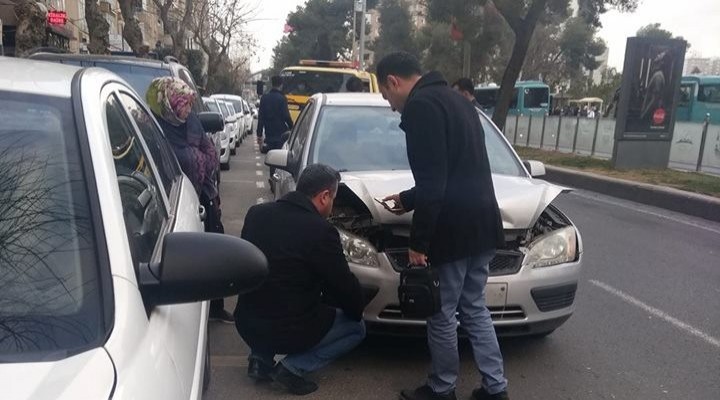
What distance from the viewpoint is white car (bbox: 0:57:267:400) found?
4.80ft

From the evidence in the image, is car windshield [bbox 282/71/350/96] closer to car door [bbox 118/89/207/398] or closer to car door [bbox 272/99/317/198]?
car door [bbox 272/99/317/198]

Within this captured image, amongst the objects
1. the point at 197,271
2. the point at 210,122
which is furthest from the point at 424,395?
the point at 210,122

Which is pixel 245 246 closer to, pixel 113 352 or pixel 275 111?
pixel 113 352

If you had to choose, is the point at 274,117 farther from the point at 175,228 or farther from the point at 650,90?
the point at 175,228

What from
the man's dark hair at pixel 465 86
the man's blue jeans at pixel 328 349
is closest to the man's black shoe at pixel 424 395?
the man's blue jeans at pixel 328 349

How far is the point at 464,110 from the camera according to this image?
3289 millimetres

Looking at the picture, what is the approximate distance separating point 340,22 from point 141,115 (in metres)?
52.8

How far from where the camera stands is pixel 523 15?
73.4ft

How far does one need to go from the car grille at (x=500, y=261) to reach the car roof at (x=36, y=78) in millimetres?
2133

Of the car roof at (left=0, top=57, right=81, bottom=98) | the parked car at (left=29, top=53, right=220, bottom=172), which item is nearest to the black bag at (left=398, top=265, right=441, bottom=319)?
the car roof at (left=0, top=57, right=81, bottom=98)

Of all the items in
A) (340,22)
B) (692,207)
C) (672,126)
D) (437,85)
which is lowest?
(692,207)

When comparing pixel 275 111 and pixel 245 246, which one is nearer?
pixel 245 246

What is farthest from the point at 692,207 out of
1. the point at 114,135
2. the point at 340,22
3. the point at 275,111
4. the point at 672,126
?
the point at 340,22

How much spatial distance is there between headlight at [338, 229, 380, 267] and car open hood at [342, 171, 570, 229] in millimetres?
178
